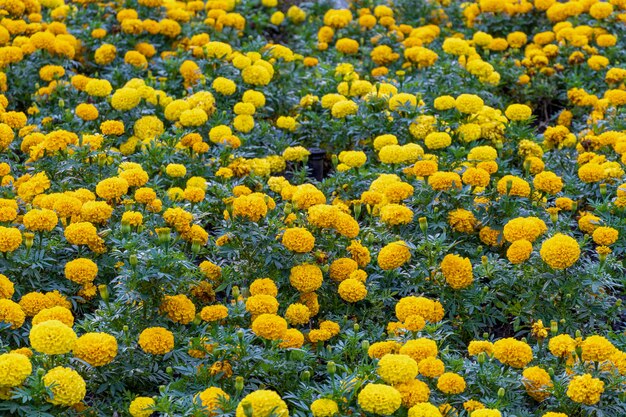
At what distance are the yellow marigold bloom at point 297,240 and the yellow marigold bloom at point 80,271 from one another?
88cm

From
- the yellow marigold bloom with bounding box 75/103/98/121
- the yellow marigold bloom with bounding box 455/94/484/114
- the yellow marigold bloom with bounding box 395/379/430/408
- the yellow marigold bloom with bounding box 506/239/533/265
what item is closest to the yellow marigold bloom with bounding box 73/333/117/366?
the yellow marigold bloom with bounding box 395/379/430/408

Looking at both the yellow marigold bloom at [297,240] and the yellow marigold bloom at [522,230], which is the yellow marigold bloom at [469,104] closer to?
the yellow marigold bloom at [522,230]

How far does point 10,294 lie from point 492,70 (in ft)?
13.6

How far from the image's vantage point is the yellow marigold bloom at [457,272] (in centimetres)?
423

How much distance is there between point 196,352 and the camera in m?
3.70

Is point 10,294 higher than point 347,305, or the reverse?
point 10,294

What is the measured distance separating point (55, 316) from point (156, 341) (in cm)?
42

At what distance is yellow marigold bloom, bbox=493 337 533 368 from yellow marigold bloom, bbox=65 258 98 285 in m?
1.81

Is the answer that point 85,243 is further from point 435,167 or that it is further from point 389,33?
point 389,33

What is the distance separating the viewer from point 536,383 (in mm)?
3523

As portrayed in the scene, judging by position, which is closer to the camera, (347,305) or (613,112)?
(347,305)

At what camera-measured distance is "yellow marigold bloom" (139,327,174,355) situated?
362 centimetres

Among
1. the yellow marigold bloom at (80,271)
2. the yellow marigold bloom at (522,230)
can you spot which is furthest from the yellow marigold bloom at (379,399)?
the yellow marigold bloom at (80,271)

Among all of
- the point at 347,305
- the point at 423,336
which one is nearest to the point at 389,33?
the point at 347,305
